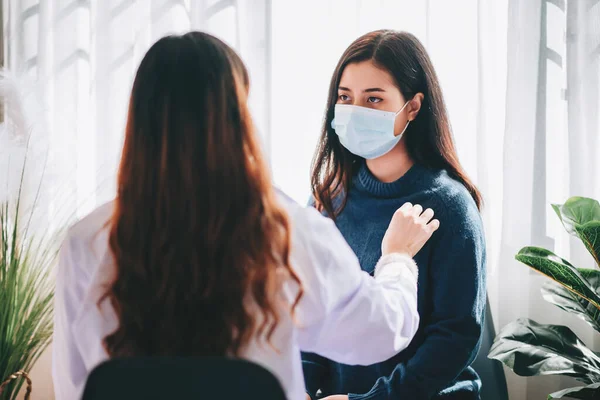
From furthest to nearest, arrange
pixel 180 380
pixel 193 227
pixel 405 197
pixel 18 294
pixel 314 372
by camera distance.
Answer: pixel 18 294 < pixel 314 372 < pixel 405 197 < pixel 193 227 < pixel 180 380

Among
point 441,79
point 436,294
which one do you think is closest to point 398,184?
point 436,294

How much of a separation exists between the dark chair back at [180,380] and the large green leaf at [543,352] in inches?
42.5

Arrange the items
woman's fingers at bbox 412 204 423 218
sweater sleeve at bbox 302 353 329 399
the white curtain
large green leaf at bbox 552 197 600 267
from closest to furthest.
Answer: woman's fingers at bbox 412 204 423 218
sweater sleeve at bbox 302 353 329 399
large green leaf at bbox 552 197 600 267
the white curtain

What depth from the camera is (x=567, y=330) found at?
1.78 metres

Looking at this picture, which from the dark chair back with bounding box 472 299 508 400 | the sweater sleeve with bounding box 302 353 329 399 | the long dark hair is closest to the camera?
the long dark hair

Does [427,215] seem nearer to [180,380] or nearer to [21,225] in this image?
[180,380]

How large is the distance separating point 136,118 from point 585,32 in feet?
5.54

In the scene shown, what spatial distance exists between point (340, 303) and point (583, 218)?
1041 millimetres

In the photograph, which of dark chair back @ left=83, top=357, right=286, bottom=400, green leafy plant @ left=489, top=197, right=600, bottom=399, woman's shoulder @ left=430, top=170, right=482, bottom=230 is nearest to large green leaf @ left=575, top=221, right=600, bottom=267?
green leafy plant @ left=489, top=197, right=600, bottom=399

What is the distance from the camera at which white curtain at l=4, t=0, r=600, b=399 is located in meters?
2.06

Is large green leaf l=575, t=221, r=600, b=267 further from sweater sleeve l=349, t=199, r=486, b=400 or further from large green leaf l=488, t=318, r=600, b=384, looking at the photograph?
A: sweater sleeve l=349, t=199, r=486, b=400

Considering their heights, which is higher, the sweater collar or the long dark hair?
the long dark hair

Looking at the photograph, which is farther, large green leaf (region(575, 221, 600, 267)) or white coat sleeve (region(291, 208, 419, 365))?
large green leaf (region(575, 221, 600, 267))

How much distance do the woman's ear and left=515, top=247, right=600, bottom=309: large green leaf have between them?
0.52m
